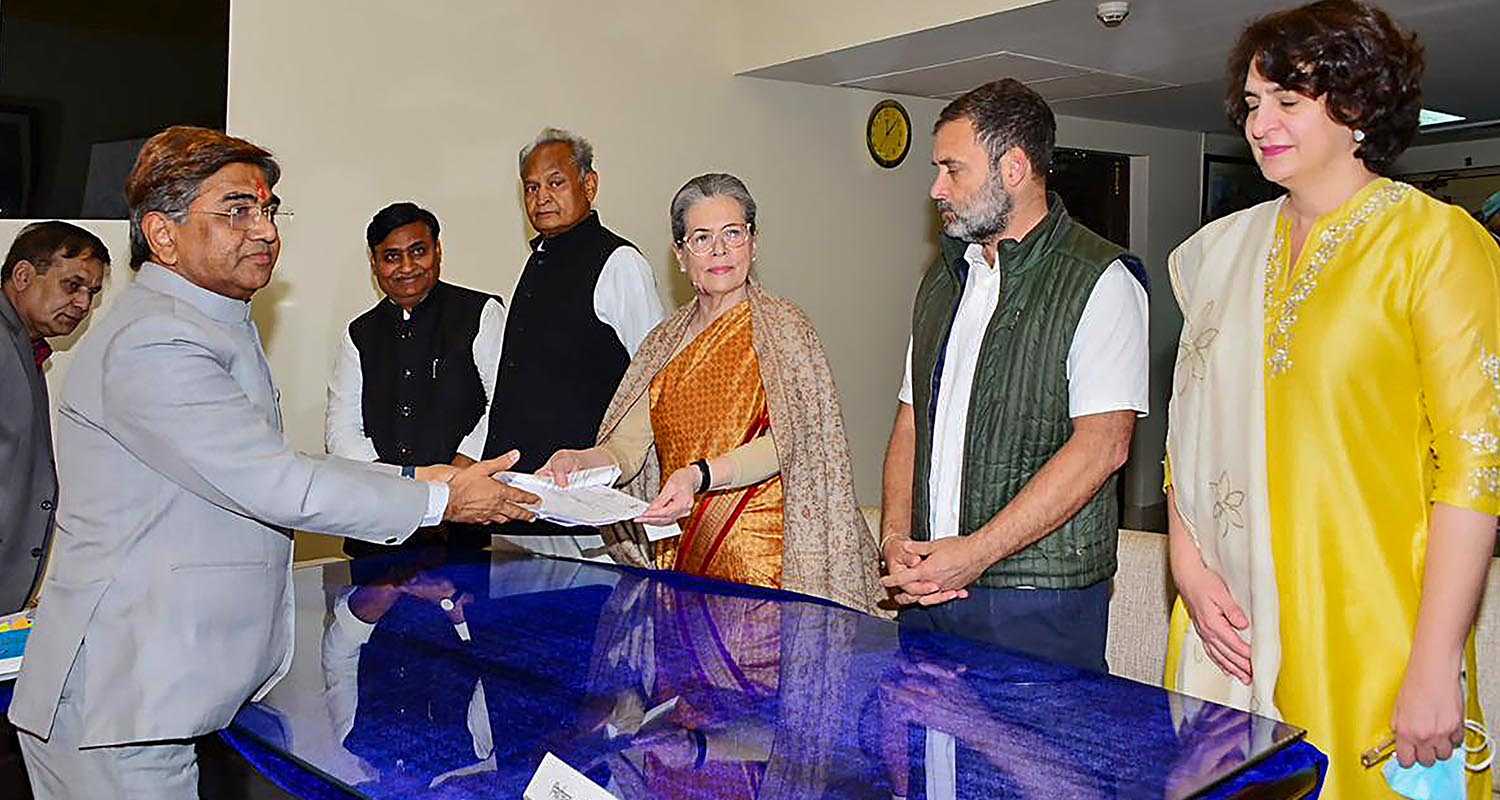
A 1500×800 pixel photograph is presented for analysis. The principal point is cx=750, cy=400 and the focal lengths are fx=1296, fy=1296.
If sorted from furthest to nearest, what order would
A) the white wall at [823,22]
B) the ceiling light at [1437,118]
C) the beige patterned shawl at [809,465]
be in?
1. the ceiling light at [1437,118]
2. the white wall at [823,22]
3. the beige patterned shawl at [809,465]

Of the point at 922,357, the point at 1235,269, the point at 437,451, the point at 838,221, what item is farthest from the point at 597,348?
the point at 838,221

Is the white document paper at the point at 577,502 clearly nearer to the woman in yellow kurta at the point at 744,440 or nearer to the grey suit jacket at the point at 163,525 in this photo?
the woman in yellow kurta at the point at 744,440

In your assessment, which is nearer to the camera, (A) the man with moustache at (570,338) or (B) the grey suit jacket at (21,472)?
(B) the grey suit jacket at (21,472)

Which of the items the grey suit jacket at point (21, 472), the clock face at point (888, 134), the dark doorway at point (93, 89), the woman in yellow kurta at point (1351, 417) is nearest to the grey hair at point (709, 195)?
the woman in yellow kurta at point (1351, 417)

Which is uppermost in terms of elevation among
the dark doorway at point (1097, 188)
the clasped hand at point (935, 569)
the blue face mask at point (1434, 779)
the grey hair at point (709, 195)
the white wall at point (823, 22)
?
the white wall at point (823, 22)

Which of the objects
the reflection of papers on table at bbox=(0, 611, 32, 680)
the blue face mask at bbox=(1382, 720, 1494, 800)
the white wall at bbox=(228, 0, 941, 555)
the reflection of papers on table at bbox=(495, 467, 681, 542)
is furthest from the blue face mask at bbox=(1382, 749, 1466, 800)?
the white wall at bbox=(228, 0, 941, 555)

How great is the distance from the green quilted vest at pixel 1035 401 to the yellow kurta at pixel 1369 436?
407 millimetres

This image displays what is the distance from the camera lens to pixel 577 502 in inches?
88.0

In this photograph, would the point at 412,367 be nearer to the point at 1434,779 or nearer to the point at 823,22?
the point at 823,22

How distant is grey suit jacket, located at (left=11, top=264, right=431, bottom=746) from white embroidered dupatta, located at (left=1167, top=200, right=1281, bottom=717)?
1183mm

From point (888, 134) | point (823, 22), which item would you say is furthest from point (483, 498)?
point (888, 134)

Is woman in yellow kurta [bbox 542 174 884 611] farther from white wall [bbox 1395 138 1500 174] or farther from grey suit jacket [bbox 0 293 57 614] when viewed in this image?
white wall [bbox 1395 138 1500 174]

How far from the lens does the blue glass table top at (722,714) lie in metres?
1.31

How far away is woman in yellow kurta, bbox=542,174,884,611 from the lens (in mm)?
2408
